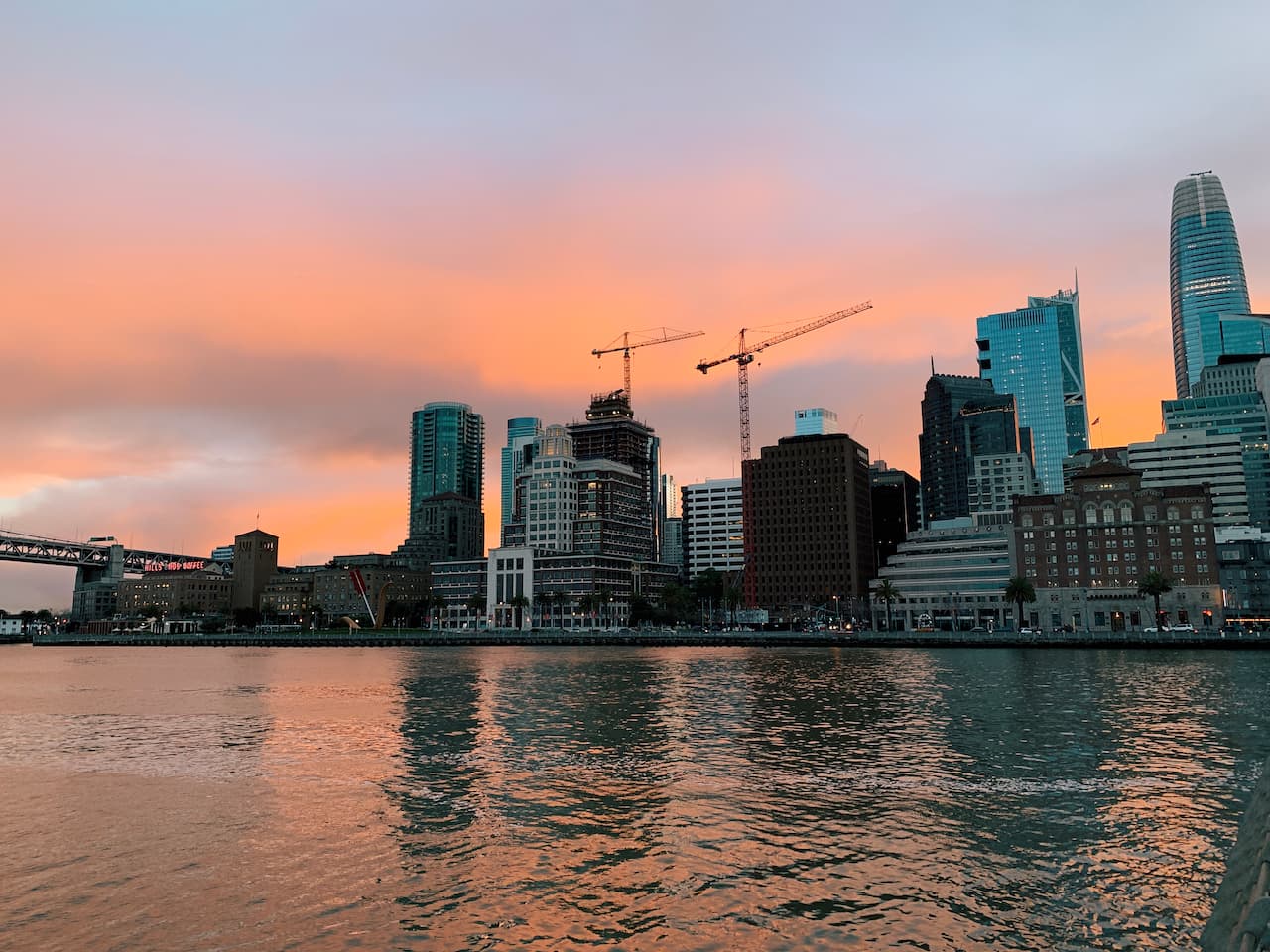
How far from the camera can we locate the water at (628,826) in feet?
82.2

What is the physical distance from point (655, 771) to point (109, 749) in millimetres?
37991

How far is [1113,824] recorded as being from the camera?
35.3m

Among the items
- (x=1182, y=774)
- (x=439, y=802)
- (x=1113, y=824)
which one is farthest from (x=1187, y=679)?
(x=439, y=802)

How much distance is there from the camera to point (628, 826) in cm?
3572

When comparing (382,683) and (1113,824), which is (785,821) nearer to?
(1113,824)

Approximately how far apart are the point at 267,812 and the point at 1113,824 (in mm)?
36110

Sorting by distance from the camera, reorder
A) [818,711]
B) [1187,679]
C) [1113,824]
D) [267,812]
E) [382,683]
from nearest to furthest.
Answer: [1113,824] < [267,812] < [818,711] < [1187,679] < [382,683]

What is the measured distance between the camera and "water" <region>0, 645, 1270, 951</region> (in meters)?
25.0

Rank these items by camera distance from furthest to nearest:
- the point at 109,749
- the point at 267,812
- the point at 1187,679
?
the point at 1187,679 < the point at 109,749 < the point at 267,812

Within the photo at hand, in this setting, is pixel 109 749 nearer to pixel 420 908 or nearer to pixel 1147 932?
pixel 420 908

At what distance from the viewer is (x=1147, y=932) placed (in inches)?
933

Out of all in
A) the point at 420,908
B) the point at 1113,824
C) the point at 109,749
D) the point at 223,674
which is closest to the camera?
the point at 420,908

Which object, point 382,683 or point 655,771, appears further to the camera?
point 382,683

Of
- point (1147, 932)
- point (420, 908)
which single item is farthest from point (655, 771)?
point (1147, 932)
